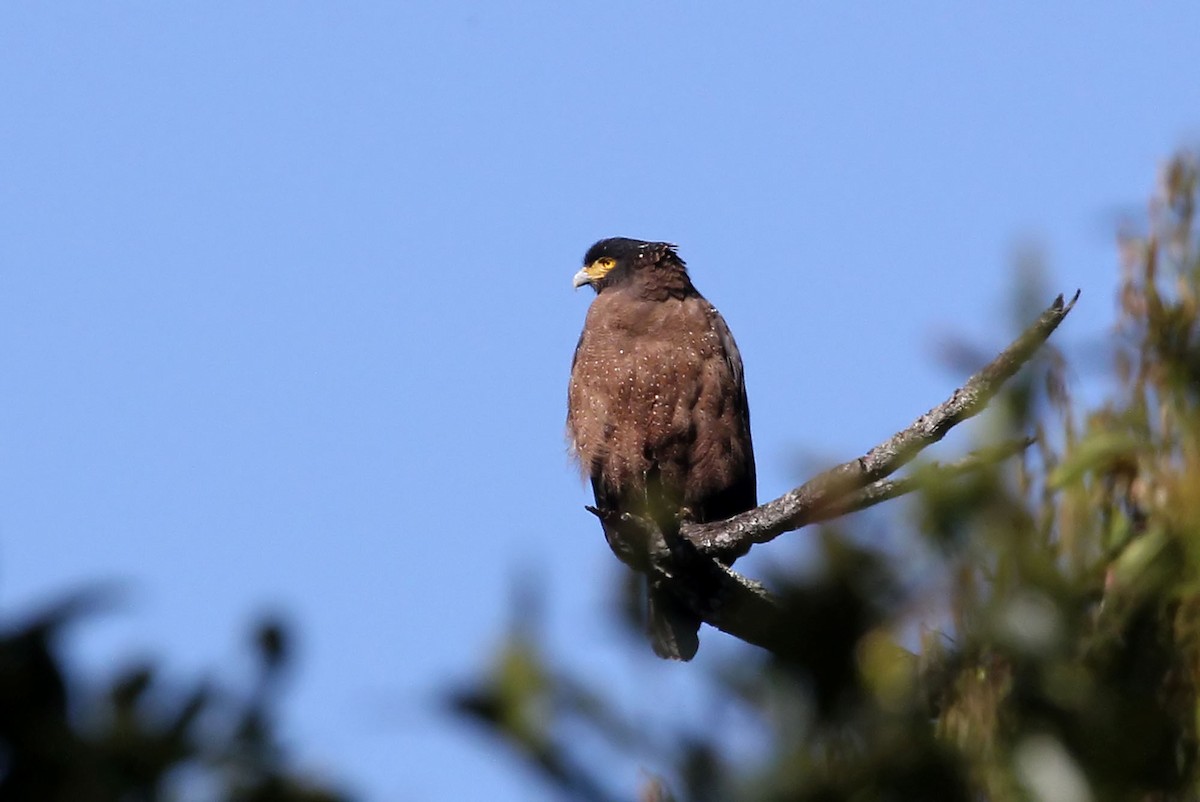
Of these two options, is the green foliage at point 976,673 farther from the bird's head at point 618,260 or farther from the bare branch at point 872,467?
the bird's head at point 618,260

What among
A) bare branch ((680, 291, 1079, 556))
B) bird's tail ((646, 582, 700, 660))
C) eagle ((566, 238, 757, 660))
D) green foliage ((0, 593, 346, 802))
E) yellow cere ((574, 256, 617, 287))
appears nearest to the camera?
green foliage ((0, 593, 346, 802))

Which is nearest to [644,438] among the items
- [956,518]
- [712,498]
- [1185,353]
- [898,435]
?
[712,498]

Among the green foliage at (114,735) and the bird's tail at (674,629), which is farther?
the bird's tail at (674,629)

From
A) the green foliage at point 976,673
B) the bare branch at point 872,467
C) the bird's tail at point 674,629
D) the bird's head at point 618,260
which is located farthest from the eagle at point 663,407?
the green foliage at point 976,673

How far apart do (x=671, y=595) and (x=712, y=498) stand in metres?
1.01

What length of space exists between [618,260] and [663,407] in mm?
1188

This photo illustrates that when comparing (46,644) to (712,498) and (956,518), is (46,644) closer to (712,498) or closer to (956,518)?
(956,518)

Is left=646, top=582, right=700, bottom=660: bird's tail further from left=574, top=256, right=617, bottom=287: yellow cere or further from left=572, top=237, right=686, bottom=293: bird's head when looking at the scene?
left=574, top=256, right=617, bottom=287: yellow cere

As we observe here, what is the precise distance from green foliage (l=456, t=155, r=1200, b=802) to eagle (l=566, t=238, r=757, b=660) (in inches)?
202

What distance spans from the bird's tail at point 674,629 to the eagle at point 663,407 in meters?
0.49

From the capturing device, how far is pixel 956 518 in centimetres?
190

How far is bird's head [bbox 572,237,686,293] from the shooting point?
8.39m

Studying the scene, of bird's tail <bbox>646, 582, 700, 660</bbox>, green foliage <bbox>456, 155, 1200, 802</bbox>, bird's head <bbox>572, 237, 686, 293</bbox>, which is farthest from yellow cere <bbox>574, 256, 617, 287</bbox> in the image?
green foliage <bbox>456, 155, 1200, 802</bbox>

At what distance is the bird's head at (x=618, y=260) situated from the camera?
8391 mm
